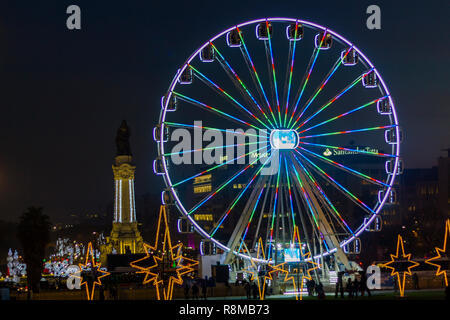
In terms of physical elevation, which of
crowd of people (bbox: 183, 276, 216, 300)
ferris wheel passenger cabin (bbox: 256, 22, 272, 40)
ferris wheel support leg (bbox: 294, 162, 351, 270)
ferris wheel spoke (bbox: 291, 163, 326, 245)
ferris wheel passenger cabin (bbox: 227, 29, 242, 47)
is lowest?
crowd of people (bbox: 183, 276, 216, 300)

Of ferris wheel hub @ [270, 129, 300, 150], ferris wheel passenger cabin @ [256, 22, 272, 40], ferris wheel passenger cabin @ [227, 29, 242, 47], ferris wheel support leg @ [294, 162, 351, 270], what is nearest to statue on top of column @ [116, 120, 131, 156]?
ferris wheel support leg @ [294, 162, 351, 270]

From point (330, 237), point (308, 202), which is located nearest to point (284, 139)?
point (308, 202)

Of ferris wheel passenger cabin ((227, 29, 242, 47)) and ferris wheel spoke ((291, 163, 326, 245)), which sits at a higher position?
ferris wheel passenger cabin ((227, 29, 242, 47))

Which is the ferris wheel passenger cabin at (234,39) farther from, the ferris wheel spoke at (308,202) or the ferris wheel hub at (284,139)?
the ferris wheel spoke at (308,202)

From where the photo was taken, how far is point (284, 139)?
52531 millimetres

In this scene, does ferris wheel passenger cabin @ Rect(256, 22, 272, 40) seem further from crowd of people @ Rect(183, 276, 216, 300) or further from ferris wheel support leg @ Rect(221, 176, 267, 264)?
crowd of people @ Rect(183, 276, 216, 300)

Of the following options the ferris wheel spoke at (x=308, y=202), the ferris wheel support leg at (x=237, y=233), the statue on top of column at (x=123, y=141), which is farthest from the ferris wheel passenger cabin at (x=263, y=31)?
the statue on top of column at (x=123, y=141)

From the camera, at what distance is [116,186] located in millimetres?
103625

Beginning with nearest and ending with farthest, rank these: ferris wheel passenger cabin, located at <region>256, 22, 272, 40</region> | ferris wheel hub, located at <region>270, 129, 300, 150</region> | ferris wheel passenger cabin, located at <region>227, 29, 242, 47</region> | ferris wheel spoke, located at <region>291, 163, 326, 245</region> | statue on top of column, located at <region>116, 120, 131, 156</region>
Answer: ferris wheel hub, located at <region>270, 129, 300, 150</region> → ferris wheel passenger cabin, located at <region>227, 29, 242, 47</region> → ferris wheel passenger cabin, located at <region>256, 22, 272, 40</region> → ferris wheel spoke, located at <region>291, 163, 326, 245</region> → statue on top of column, located at <region>116, 120, 131, 156</region>

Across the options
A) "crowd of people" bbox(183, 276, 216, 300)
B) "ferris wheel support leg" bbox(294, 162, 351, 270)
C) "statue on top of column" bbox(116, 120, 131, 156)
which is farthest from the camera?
"statue on top of column" bbox(116, 120, 131, 156)

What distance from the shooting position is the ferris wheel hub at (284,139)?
172 ft

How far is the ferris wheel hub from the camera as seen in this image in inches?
2061
